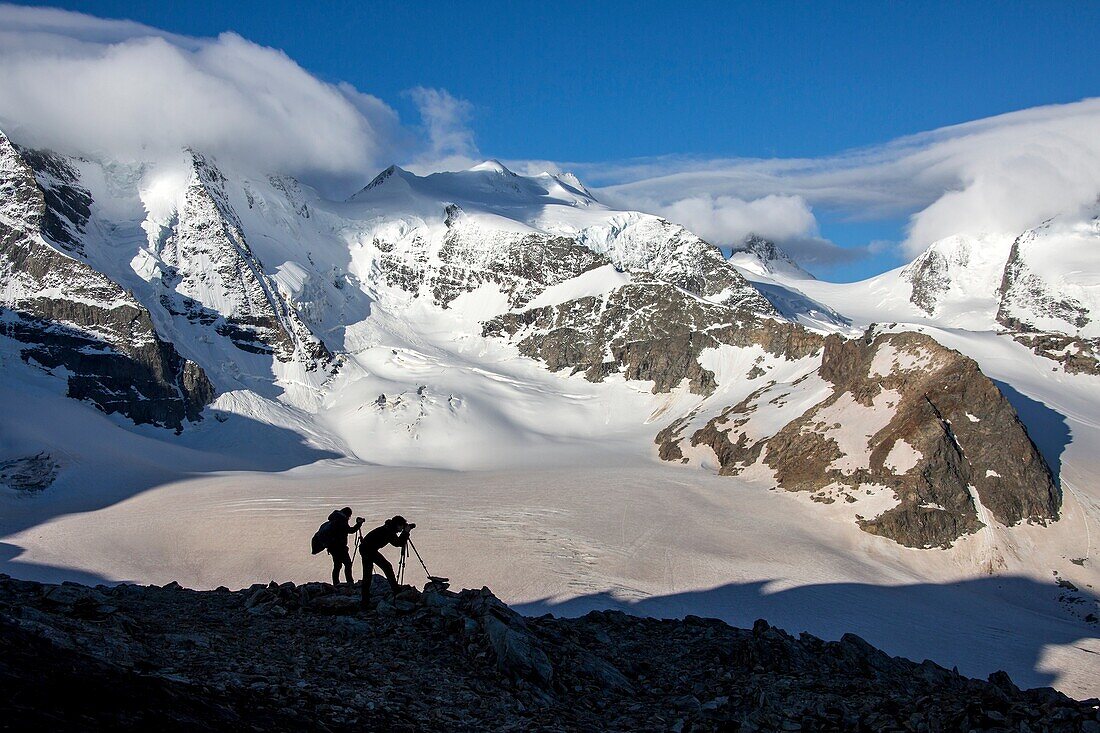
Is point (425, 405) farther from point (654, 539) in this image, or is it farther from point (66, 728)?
point (66, 728)

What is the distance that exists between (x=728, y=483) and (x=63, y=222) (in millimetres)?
141570

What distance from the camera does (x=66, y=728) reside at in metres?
7.44

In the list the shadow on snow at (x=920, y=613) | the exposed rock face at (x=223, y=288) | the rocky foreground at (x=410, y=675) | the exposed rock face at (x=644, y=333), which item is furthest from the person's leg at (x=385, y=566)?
the exposed rock face at (x=223, y=288)

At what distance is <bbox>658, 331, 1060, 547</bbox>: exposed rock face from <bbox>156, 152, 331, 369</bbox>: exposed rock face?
4072 inches

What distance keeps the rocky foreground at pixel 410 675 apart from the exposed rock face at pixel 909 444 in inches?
2512

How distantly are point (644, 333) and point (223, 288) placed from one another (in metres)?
90.2

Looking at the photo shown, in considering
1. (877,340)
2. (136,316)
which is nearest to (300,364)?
(136,316)

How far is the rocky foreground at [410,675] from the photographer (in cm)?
912

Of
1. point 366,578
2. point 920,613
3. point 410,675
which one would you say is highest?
point 366,578

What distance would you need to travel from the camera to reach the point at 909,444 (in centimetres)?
8275

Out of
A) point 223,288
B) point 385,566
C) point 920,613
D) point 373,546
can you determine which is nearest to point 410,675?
point 373,546

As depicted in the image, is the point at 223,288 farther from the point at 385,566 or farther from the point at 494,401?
the point at 385,566

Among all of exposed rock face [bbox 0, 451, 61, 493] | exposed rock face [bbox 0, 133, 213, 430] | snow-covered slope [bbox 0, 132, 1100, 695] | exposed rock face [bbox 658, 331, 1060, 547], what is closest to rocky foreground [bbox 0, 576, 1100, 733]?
snow-covered slope [bbox 0, 132, 1100, 695]

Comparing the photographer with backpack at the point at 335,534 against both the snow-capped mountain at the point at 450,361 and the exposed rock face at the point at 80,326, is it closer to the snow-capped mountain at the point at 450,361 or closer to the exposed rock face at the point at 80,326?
the snow-capped mountain at the point at 450,361
